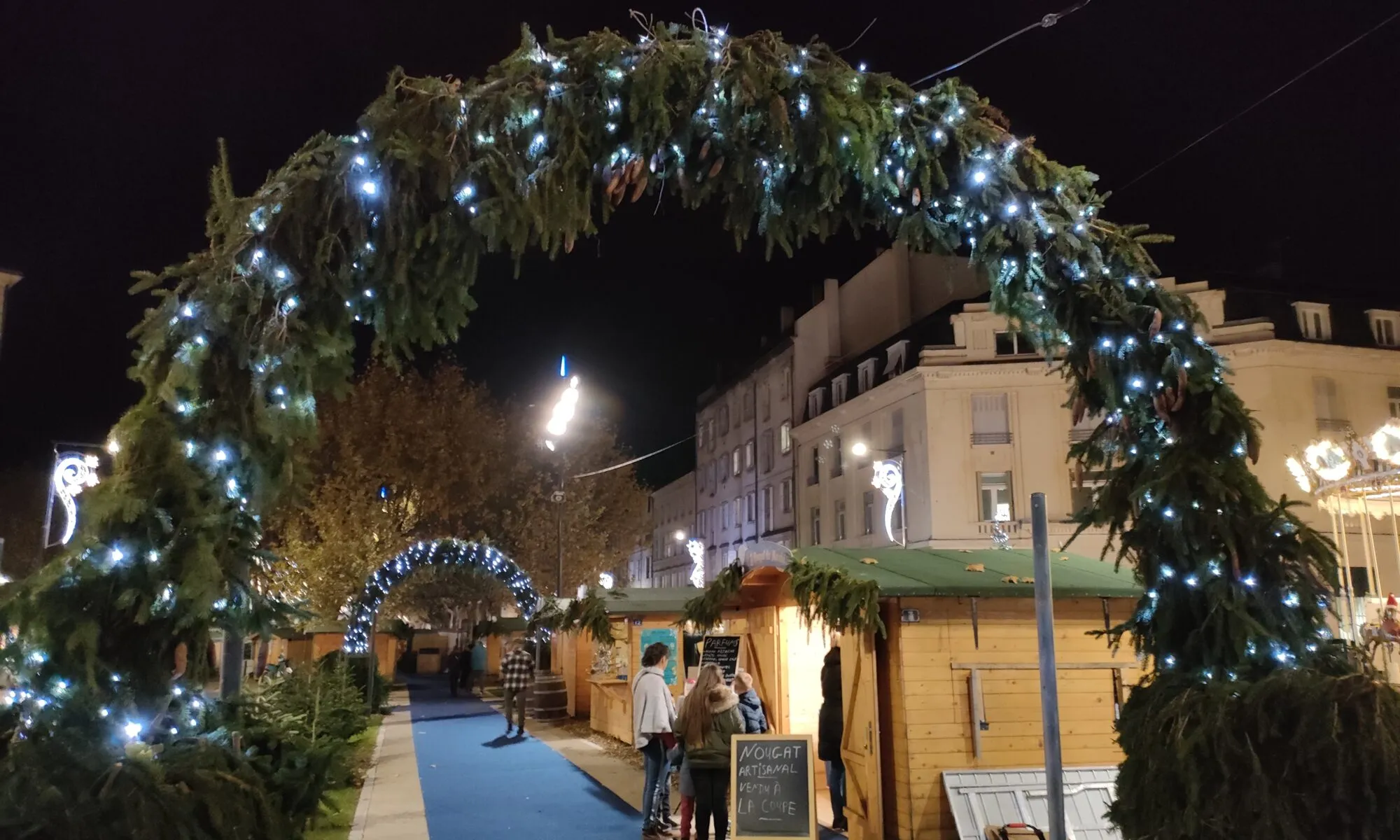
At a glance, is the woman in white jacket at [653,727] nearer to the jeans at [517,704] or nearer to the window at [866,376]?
the jeans at [517,704]

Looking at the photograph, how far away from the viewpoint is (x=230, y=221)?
4785 mm

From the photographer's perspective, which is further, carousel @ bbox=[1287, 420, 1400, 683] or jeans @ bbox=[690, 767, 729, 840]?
carousel @ bbox=[1287, 420, 1400, 683]

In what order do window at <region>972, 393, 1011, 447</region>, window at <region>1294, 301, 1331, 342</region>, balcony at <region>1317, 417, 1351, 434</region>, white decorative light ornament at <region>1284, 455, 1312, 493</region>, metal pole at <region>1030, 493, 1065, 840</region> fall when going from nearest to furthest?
metal pole at <region>1030, 493, 1065, 840</region> → white decorative light ornament at <region>1284, 455, 1312, 493</region> → balcony at <region>1317, 417, 1351, 434</region> → window at <region>1294, 301, 1331, 342</region> → window at <region>972, 393, 1011, 447</region>

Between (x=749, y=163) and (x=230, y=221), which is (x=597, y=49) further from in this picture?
(x=230, y=221)

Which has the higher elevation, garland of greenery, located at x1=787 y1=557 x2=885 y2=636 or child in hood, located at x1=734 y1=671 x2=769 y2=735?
garland of greenery, located at x1=787 y1=557 x2=885 y2=636

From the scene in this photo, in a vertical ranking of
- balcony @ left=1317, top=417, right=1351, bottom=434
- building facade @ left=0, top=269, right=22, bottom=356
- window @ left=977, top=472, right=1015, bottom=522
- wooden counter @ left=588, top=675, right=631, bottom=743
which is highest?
building facade @ left=0, top=269, right=22, bottom=356

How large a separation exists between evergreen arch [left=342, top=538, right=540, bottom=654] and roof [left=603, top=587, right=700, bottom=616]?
3.27 meters

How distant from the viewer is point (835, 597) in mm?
8281

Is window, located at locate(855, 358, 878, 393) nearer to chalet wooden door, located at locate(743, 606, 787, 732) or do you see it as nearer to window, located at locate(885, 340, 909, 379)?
window, located at locate(885, 340, 909, 379)

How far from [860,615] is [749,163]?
4.34 meters

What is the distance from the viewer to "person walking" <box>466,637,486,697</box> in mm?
29750

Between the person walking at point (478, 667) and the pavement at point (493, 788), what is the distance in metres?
10.7

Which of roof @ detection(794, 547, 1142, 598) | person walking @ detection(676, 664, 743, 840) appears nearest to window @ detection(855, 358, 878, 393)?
roof @ detection(794, 547, 1142, 598)

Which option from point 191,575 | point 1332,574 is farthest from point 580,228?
point 1332,574
